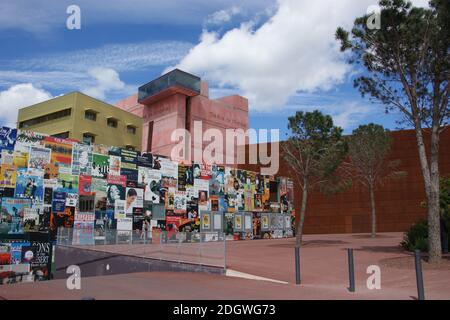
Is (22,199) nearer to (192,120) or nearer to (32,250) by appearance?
(32,250)

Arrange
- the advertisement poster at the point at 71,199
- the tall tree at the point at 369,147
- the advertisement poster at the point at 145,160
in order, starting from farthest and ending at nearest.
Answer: the tall tree at the point at 369,147
the advertisement poster at the point at 145,160
the advertisement poster at the point at 71,199

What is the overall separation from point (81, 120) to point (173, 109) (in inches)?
539

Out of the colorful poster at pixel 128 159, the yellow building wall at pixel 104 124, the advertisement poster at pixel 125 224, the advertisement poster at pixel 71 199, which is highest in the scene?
the yellow building wall at pixel 104 124

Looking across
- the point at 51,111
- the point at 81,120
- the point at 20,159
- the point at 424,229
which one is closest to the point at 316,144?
the point at 424,229

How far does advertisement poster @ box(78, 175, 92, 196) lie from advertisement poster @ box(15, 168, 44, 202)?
267 centimetres

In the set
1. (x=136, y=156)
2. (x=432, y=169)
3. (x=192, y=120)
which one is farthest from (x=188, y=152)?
(x=432, y=169)

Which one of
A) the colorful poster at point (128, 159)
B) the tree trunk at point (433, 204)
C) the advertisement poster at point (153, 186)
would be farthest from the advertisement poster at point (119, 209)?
the tree trunk at point (433, 204)

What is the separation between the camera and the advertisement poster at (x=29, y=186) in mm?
25734

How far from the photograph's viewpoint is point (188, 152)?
58.1m

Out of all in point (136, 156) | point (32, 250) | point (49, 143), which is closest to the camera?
point (32, 250)

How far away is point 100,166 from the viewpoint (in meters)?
30.2

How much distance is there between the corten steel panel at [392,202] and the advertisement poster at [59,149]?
A: 33221 millimetres

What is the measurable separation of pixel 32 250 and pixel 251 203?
2279 centimetres

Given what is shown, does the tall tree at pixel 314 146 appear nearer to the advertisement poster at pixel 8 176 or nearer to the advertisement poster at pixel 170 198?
the advertisement poster at pixel 170 198
